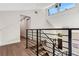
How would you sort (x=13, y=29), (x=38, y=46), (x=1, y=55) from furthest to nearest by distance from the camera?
(x=38, y=46) < (x=13, y=29) < (x=1, y=55)

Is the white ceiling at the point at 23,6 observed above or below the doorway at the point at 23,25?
above

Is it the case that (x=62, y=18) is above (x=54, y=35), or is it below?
above

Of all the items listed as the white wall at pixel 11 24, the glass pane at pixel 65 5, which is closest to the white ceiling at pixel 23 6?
the white wall at pixel 11 24

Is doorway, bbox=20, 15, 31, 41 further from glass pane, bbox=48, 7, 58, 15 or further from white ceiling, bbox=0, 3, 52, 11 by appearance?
glass pane, bbox=48, 7, 58, 15

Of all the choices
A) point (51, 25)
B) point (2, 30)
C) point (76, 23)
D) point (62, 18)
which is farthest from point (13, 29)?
point (76, 23)

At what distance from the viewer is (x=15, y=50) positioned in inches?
58.5

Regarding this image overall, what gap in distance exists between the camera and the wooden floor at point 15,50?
1.43m

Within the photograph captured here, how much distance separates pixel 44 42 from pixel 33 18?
0.39 meters

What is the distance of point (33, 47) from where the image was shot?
5.41ft

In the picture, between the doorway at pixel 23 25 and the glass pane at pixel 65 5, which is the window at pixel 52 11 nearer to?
the glass pane at pixel 65 5

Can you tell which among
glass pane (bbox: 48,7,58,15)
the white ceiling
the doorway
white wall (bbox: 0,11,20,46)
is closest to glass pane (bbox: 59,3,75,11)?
glass pane (bbox: 48,7,58,15)

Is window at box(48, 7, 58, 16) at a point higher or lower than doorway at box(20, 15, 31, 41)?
higher

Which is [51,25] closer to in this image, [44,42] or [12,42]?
[44,42]

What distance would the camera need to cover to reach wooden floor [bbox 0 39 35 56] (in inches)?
56.3
